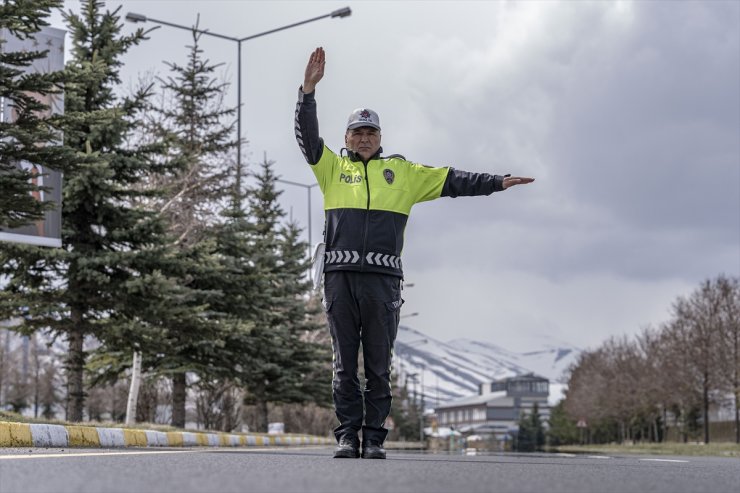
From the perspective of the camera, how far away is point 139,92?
70.2ft

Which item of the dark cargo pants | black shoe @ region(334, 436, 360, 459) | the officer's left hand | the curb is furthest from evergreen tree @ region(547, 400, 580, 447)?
black shoe @ region(334, 436, 360, 459)

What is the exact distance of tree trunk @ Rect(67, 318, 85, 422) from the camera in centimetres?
2172

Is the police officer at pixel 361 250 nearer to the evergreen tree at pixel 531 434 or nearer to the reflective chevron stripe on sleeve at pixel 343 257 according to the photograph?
the reflective chevron stripe on sleeve at pixel 343 257

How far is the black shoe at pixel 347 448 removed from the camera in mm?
7238

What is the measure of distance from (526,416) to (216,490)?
195 metres

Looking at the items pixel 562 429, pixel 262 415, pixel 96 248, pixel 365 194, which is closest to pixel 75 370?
pixel 96 248

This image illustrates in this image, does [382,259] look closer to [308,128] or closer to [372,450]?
[308,128]

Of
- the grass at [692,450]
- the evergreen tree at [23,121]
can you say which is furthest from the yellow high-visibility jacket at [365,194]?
the grass at [692,450]

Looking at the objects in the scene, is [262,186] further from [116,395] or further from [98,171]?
[116,395]

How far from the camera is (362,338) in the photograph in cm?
750

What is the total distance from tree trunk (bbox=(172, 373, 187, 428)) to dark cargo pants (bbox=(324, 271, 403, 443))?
24.0m

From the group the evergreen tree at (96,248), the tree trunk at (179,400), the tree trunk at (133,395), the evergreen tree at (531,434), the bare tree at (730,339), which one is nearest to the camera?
the evergreen tree at (96,248)

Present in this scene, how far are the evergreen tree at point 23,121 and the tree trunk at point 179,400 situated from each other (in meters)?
15.6

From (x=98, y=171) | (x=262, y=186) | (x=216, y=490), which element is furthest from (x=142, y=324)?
(x=262, y=186)
